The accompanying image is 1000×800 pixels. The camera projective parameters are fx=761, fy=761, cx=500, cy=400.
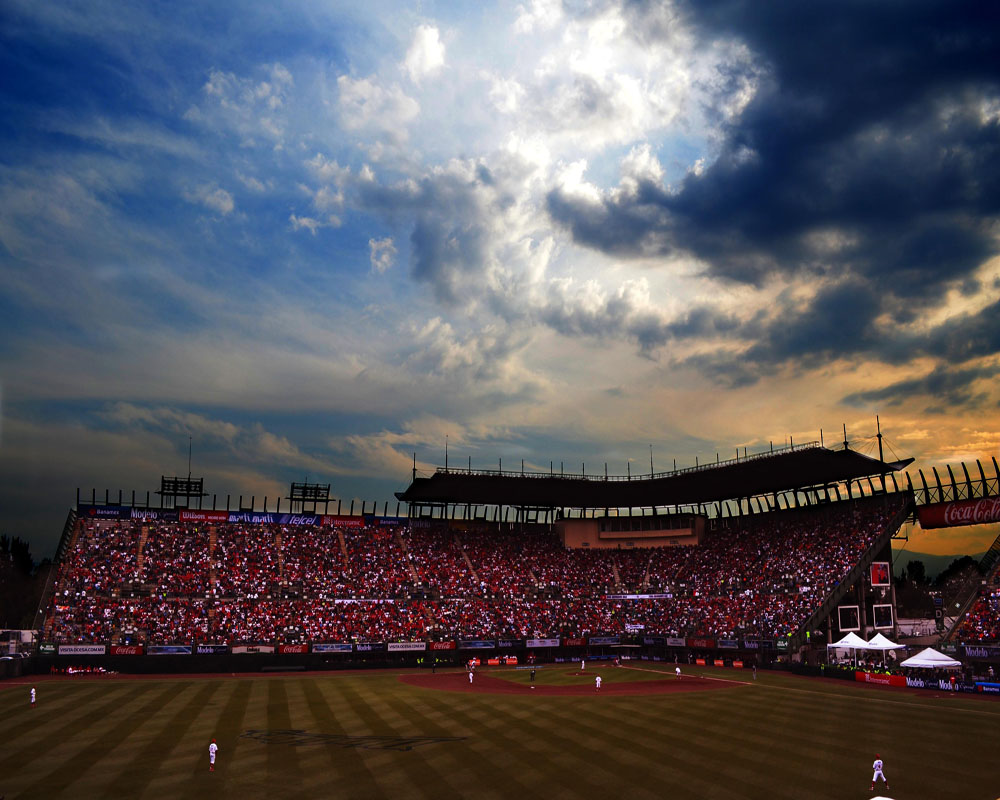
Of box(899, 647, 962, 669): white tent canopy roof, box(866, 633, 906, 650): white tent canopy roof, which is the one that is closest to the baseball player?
box(899, 647, 962, 669): white tent canopy roof

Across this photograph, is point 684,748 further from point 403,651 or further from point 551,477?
point 551,477

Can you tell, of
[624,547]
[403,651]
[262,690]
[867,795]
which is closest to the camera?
[867,795]

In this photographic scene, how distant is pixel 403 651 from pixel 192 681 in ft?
65.4

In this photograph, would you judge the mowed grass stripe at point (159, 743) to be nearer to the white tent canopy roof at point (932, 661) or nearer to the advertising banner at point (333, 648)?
the advertising banner at point (333, 648)

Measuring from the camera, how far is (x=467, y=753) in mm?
31359

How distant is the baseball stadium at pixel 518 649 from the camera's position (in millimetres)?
28734

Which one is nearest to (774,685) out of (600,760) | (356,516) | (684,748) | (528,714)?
(528,714)

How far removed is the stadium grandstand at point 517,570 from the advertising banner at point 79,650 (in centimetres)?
15

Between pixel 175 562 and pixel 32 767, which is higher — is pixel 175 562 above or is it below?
above

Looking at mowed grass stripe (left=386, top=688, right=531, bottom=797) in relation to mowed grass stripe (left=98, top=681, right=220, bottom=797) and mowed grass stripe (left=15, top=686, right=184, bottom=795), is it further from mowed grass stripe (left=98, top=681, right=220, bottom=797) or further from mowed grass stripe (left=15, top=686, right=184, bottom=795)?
mowed grass stripe (left=15, top=686, right=184, bottom=795)

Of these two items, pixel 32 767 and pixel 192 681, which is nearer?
pixel 32 767

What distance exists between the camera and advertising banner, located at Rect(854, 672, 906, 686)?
52.6 m

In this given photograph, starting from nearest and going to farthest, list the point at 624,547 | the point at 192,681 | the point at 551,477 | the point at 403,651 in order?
the point at 192,681
the point at 403,651
the point at 551,477
the point at 624,547

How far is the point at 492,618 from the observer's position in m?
78.9
